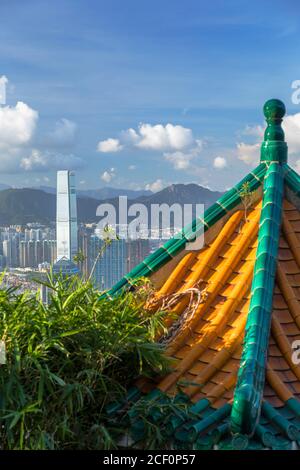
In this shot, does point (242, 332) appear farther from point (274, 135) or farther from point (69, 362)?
point (274, 135)

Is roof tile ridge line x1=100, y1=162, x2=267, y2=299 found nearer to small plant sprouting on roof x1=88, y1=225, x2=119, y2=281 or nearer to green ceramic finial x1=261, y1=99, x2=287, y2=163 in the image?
green ceramic finial x1=261, y1=99, x2=287, y2=163

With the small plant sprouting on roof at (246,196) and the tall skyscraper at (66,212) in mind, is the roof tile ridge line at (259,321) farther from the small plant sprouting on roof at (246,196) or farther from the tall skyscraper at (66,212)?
the tall skyscraper at (66,212)

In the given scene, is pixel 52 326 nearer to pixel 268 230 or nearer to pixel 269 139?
pixel 268 230

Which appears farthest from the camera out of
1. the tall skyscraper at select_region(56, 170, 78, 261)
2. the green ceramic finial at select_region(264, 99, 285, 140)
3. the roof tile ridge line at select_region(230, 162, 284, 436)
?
the tall skyscraper at select_region(56, 170, 78, 261)

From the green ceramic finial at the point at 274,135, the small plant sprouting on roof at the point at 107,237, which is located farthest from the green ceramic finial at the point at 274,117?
the small plant sprouting on roof at the point at 107,237

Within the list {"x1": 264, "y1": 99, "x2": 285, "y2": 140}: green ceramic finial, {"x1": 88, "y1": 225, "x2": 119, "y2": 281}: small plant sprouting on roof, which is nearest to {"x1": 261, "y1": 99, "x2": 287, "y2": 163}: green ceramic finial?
{"x1": 264, "y1": 99, "x2": 285, "y2": 140}: green ceramic finial

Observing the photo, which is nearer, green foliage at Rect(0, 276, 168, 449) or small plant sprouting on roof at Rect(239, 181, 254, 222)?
green foliage at Rect(0, 276, 168, 449)
